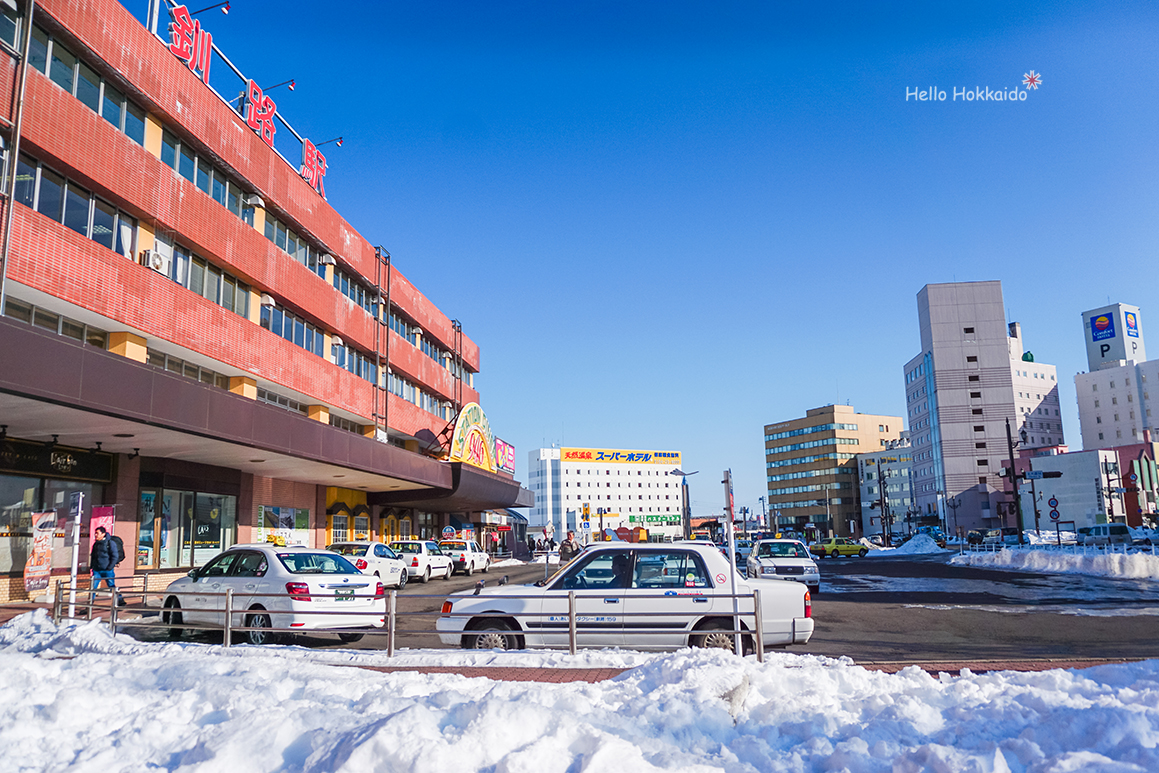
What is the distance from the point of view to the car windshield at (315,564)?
1270 centimetres

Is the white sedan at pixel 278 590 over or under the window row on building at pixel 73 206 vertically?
under

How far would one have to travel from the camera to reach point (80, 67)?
1908 centimetres

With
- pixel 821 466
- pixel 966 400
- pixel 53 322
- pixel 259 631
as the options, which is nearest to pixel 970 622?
pixel 259 631

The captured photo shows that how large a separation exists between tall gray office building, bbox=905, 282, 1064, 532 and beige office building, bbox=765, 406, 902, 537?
2130 cm

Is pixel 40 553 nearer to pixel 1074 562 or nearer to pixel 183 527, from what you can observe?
pixel 183 527

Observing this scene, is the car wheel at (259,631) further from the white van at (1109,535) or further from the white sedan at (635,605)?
the white van at (1109,535)

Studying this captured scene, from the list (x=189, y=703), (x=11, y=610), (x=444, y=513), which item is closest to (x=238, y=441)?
(x=11, y=610)

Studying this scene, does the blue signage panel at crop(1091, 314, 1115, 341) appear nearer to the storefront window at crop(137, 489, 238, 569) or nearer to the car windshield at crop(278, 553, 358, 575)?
the storefront window at crop(137, 489, 238, 569)

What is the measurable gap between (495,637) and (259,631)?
4.20m

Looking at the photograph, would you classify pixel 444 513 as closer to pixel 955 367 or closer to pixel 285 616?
pixel 285 616

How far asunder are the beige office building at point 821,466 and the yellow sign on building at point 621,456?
28.8 meters

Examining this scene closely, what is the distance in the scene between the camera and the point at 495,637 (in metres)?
10.2

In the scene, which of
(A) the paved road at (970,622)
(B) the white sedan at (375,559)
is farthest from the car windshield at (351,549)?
(A) the paved road at (970,622)

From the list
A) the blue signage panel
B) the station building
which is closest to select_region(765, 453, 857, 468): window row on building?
the blue signage panel
